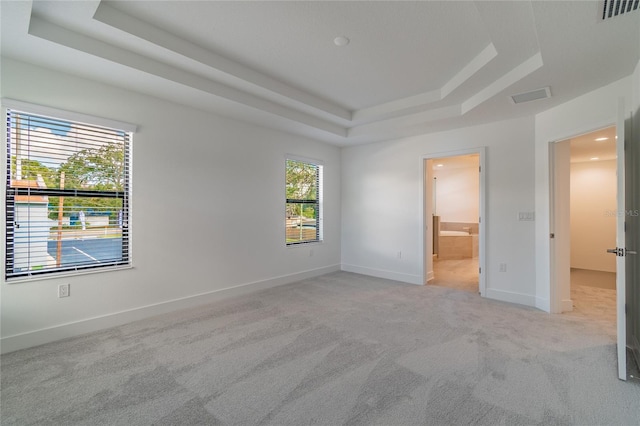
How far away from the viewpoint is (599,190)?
19.3ft

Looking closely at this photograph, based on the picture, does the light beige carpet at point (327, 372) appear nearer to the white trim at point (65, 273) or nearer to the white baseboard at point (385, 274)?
the white trim at point (65, 273)

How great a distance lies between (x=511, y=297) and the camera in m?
4.02

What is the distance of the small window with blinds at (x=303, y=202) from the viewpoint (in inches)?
202

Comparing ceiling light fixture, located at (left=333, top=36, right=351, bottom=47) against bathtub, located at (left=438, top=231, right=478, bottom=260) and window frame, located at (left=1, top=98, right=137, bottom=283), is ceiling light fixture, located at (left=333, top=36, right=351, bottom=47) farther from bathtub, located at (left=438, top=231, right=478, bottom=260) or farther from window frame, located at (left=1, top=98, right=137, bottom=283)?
bathtub, located at (left=438, top=231, right=478, bottom=260)

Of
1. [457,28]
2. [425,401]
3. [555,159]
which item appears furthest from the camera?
[555,159]

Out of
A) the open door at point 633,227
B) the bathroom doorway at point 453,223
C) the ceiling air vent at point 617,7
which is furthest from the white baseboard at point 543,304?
the ceiling air vent at point 617,7

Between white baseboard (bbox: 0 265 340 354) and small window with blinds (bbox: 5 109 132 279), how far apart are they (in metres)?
0.53

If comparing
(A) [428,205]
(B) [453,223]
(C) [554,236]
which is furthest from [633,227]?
(B) [453,223]

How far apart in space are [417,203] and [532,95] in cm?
222

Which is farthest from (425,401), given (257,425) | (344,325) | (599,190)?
(599,190)

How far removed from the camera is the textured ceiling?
2174 mm

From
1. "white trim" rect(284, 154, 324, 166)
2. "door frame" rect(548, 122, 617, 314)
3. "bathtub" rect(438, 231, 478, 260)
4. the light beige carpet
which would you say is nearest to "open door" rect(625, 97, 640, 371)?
the light beige carpet

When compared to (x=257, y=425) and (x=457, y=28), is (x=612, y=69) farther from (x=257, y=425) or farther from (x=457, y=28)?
(x=257, y=425)

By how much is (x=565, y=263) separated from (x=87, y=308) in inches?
214
